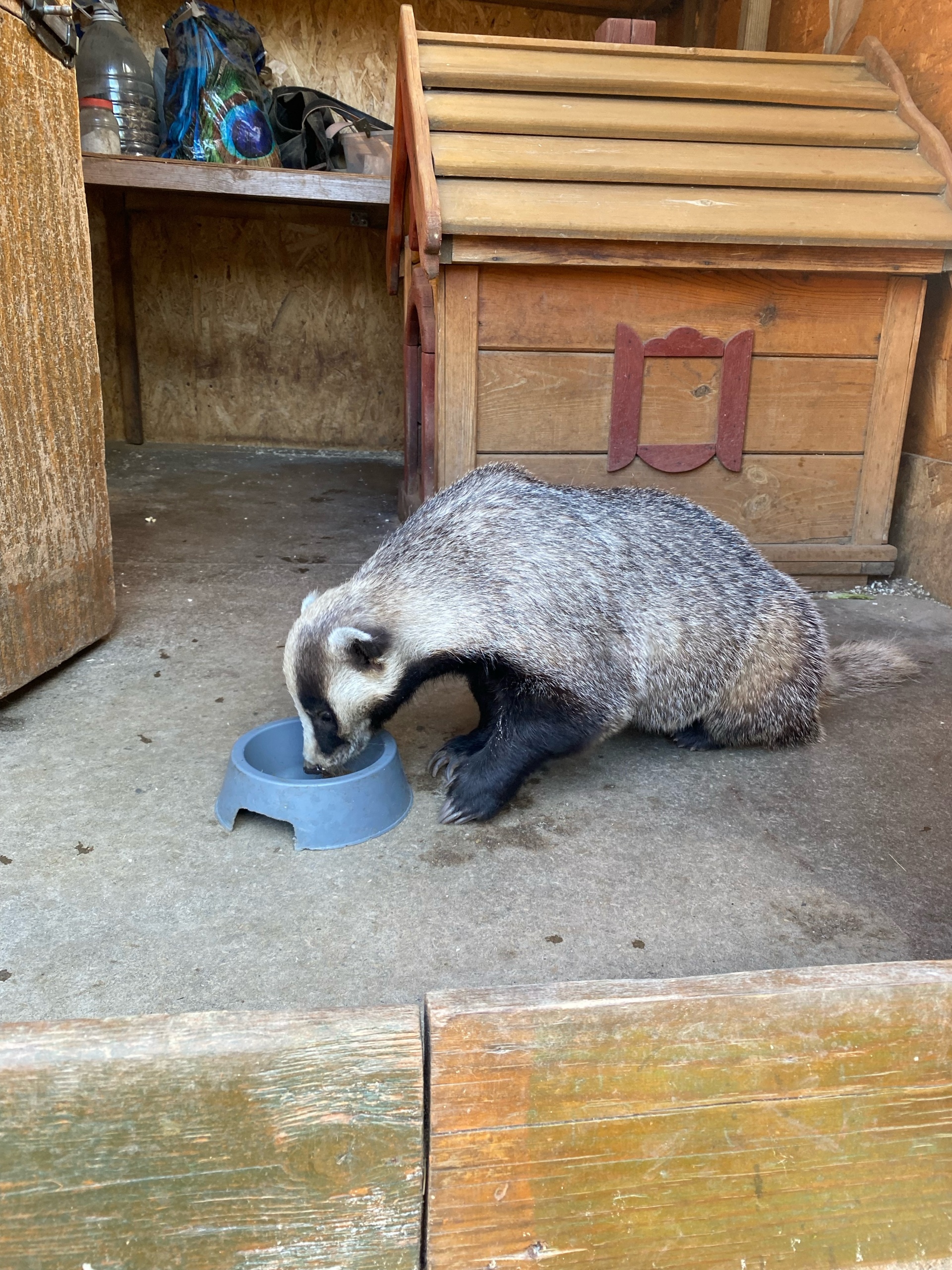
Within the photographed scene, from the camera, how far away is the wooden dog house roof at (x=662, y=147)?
12.8 ft

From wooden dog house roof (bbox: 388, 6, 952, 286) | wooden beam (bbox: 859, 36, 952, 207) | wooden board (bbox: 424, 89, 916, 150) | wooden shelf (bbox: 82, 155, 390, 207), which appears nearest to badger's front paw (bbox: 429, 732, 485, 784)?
wooden dog house roof (bbox: 388, 6, 952, 286)

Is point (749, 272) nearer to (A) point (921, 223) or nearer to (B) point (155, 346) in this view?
(A) point (921, 223)

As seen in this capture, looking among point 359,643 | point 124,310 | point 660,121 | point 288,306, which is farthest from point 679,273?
point 124,310

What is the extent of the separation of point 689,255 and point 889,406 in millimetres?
1266

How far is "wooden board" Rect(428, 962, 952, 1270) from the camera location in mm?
1167

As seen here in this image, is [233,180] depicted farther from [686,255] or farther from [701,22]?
[701,22]

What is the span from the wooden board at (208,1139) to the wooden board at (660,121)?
4121 millimetres

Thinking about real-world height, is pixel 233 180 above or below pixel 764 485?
above

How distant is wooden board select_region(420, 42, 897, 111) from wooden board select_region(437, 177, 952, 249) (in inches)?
28.2

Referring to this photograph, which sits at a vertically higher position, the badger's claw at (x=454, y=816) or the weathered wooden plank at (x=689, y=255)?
the weathered wooden plank at (x=689, y=255)

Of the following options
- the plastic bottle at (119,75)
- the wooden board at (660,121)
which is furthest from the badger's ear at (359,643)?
the plastic bottle at (119,75)

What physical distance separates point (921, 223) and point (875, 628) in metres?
1.79

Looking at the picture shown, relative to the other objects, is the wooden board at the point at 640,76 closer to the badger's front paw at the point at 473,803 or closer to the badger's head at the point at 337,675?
the badger's head at the point at 337,675

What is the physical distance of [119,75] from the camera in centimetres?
625
